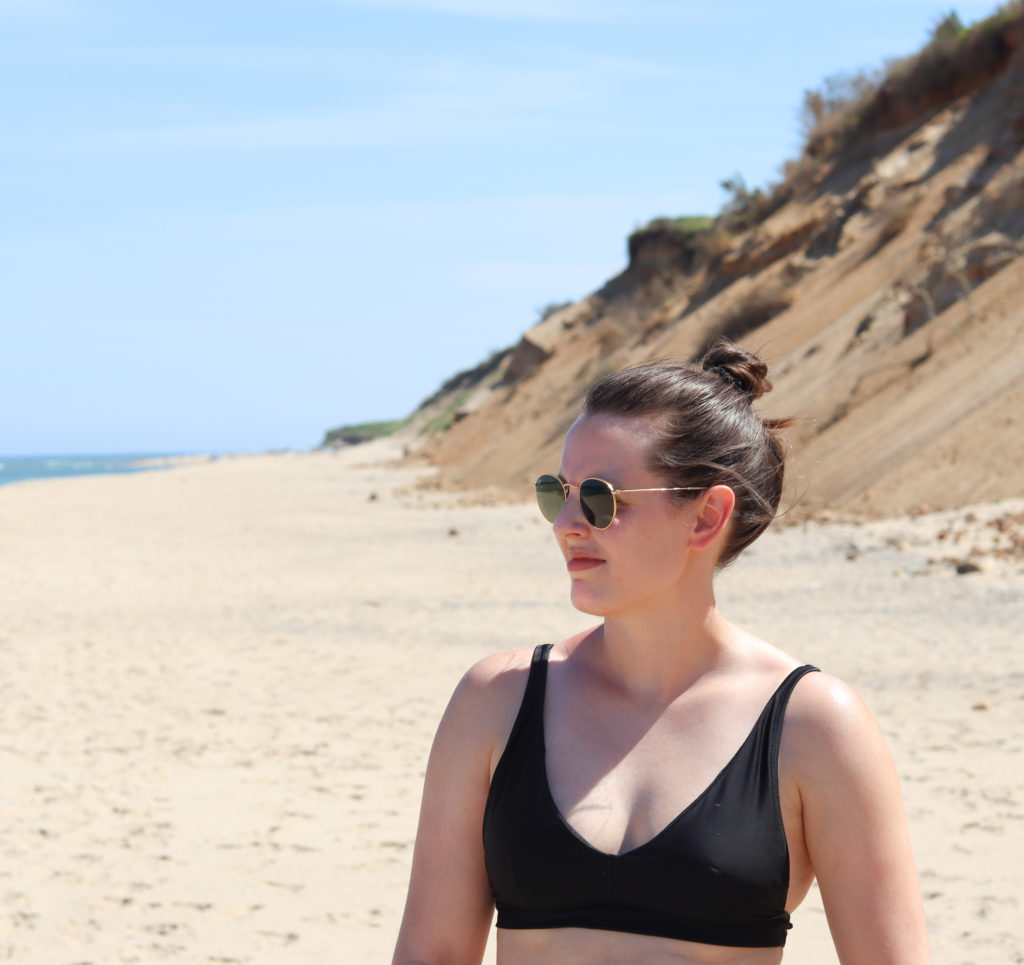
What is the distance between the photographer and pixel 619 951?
180cm

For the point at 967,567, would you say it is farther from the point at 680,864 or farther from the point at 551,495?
the point at 680,864

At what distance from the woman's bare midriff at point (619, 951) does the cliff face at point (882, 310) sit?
7.92 meters

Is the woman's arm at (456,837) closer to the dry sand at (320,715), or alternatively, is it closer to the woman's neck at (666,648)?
the woman's neck at (666,648)

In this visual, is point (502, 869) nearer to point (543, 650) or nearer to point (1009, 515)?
point (543, 650)

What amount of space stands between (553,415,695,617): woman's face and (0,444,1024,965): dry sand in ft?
5.56

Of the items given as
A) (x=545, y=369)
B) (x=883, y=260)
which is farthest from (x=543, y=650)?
(x=545, y=369)

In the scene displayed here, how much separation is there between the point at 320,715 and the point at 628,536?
568 centimetres

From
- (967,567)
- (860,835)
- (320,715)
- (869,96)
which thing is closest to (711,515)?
(860,835)

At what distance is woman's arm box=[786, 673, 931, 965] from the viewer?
1743 millimetres

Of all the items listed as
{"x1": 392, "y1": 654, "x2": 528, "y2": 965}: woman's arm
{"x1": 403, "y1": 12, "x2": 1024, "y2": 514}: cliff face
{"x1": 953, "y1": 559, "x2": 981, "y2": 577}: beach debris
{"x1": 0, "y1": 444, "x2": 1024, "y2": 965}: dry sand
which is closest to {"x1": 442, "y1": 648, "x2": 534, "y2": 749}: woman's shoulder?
{"x1": 392, "y1": 654, "x2": 528, "y2": 965}: woman's arm

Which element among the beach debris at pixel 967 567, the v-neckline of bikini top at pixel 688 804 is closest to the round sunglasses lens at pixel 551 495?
the v-neckline of bikini top at pixel 688 804

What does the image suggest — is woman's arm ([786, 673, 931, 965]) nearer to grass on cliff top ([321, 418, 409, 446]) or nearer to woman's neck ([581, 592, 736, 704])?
woman's neck ([581, 592, 736, 704])

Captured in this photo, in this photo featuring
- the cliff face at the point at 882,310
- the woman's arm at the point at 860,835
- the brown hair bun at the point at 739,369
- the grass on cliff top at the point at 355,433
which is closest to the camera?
the woman's arm at the point at 860,835

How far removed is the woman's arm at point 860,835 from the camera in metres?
1.74
